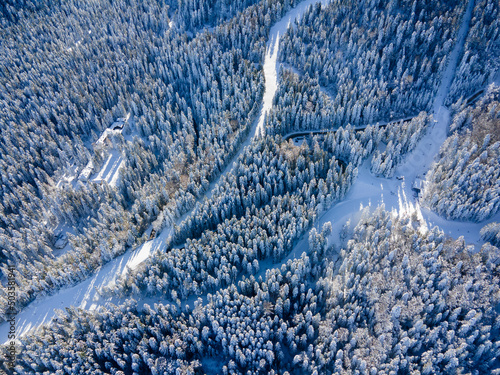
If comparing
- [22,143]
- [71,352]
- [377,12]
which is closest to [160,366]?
[71,352]

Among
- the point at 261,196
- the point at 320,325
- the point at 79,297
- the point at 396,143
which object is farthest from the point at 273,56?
the point at 79,297

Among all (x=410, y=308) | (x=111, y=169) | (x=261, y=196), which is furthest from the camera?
(x=111, y=169)

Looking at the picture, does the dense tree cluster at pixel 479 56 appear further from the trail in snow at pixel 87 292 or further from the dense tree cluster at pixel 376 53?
the trail in snow at pixel 87 292

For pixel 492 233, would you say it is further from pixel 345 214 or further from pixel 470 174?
pixel 345 214

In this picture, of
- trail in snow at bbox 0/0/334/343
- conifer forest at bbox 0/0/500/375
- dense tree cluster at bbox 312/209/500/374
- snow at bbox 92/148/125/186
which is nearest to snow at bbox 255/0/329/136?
conifer forest at bbox 0/0/500/375

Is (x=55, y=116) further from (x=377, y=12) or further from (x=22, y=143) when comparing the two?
(x=377, y=12)

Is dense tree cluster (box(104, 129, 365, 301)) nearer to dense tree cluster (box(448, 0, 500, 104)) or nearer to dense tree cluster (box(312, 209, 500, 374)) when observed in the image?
dense tree cluster (box(312, 209, 500, 374))
